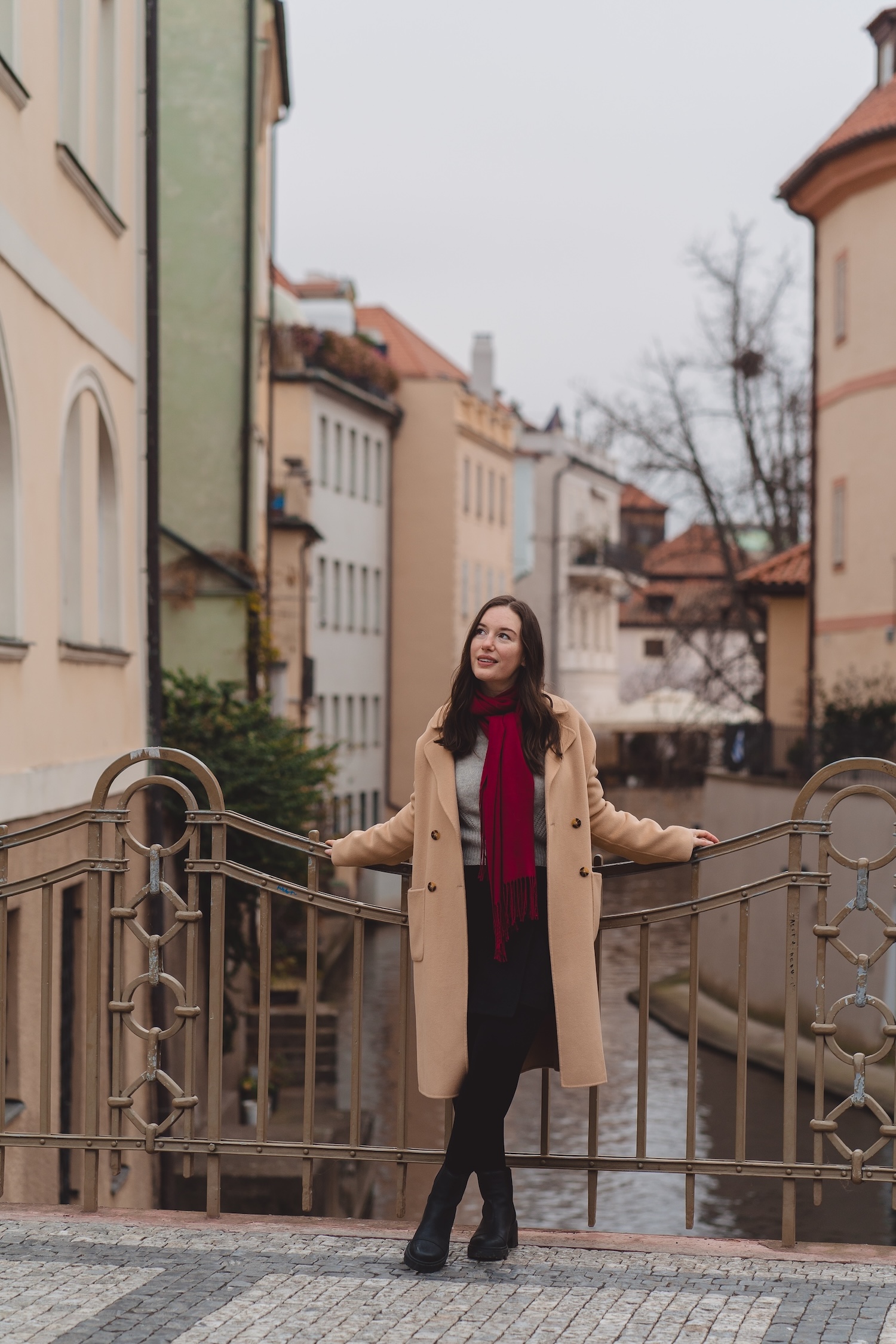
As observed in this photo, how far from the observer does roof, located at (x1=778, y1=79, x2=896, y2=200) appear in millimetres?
27594

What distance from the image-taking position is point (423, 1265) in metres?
5.04

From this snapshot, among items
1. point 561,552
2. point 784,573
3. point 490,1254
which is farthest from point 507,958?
point 561,552

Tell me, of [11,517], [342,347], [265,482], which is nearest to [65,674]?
[11,517]

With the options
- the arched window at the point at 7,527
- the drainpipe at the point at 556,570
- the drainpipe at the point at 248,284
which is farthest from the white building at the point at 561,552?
the arched window at the point at 7,527

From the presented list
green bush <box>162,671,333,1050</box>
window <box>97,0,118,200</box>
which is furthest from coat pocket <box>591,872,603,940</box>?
green bush <box>162,671,333,1050</box>

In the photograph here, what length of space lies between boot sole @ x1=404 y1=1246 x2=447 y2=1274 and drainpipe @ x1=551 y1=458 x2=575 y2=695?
216 ft

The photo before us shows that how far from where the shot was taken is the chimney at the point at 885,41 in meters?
31.3

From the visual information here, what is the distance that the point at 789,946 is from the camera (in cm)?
541

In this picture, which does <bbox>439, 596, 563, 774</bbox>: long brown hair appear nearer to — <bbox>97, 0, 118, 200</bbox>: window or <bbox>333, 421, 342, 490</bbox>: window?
<bbox>97, 0, 118, 200</bbox>: window

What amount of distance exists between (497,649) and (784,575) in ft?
102

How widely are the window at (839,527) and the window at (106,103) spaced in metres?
17.8

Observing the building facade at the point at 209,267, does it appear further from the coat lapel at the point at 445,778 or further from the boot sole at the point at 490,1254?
the boot sole at the point at 490,1254

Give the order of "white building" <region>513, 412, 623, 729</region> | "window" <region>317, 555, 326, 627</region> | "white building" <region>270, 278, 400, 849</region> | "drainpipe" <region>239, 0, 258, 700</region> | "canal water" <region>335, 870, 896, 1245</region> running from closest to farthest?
"canal water" <region>335, 870, 896, 1245</region>, "drainpipe" <region>239, 0, 258, 700</region>, "white building" <region>270, 278, 400, 849</region>, "window" <region>317, 555, 326, 627</region>, "white building" <region>513, 412, 623, 729</region>

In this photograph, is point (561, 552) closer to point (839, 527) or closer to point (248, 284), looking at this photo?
point (839, 527)
